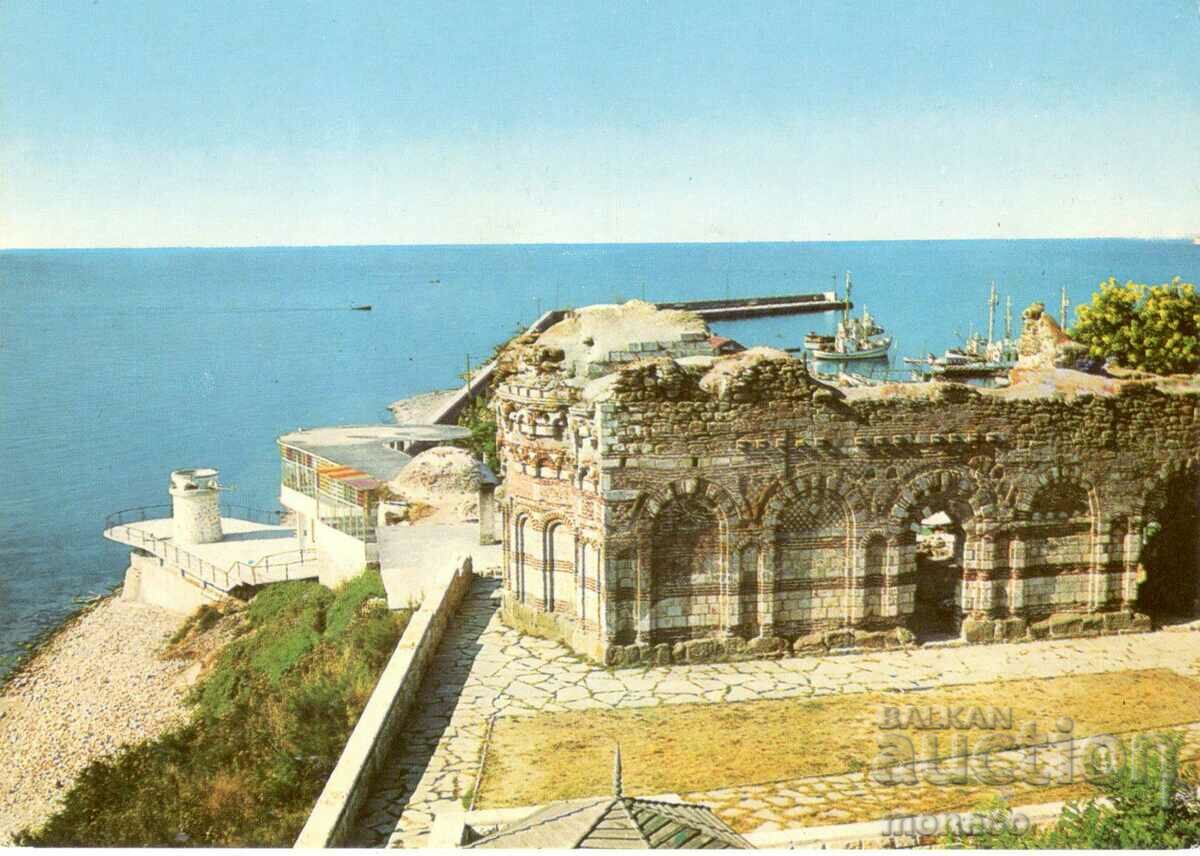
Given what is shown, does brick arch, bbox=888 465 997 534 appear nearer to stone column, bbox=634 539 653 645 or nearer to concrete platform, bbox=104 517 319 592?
stone column, bbox=634 539 653 645

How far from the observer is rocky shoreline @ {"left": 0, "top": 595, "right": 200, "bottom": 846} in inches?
1071

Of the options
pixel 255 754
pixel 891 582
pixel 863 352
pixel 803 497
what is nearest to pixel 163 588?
pixel 255 754

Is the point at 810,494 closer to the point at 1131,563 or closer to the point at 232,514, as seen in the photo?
the point at 1131,563

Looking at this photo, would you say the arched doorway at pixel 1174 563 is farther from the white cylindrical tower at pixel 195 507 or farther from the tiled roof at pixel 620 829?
the white cylindrical tower at pixel 195 507

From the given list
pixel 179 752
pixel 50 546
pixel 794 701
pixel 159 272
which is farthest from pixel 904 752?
pixel 159 272

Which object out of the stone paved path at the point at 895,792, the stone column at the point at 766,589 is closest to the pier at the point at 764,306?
the stone column at the point at 766,589

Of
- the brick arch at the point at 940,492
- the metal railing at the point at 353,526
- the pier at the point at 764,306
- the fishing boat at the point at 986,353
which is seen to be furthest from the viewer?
the pier at the point at 764,306

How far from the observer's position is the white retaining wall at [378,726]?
10.9 meters

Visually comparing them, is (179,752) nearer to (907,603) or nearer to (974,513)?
(907,603)

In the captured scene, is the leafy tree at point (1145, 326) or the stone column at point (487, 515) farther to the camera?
the leafy tree at point (1145, 326)

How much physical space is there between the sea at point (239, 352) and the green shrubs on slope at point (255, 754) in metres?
15.5

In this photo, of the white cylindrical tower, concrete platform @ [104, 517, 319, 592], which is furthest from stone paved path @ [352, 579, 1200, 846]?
the white cylindrical tower

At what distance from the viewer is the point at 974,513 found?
53.2 feet

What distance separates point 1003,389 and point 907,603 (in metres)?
3.41
